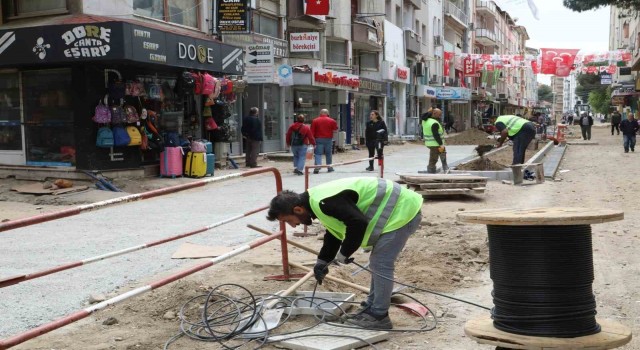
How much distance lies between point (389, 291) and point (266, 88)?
21276mm

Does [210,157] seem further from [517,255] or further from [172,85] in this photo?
[517,255]

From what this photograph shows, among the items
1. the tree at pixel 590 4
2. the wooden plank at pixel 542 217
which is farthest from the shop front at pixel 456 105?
the wooden plank at pixel 542 217

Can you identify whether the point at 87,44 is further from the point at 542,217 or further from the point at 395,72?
the point at 395,72

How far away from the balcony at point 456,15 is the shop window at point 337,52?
25477mm

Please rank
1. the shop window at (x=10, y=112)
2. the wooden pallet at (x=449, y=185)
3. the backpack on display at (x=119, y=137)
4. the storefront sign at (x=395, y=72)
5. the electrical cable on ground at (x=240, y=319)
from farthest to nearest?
the storefront sign at (x=395, y=72), the shop window at (x=10, y=112), the backpack on display at (x=119, y=137), the wooden pallet at (x=449, y=185), the electrical cable on ground at (x=240, y=319)

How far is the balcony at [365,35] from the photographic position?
111ft

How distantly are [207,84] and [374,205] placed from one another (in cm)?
1348

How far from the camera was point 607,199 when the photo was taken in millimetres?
13172

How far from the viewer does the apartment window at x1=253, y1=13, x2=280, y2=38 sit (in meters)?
24.6

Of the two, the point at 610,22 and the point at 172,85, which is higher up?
the point at 610,22

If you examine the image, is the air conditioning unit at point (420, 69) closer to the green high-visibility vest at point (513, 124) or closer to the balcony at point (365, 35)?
the balcony at point (365, 35)

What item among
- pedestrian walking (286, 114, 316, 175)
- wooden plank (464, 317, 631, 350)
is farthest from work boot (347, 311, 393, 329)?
pedestrian walking (286, 114, 316, 175)

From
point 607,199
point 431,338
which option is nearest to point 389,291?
point 431,338

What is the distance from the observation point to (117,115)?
15.2m
